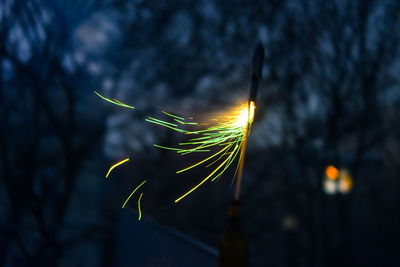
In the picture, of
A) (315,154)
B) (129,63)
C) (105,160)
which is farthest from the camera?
(105,160)

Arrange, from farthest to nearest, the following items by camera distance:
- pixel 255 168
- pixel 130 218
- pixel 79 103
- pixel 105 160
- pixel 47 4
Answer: pixel 105 160 < pixel 255 168 < pixel 79 103 < pixel 47 4 < pixel 130 218

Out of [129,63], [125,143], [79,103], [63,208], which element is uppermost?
[129,63]

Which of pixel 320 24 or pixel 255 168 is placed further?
pixel 255 168

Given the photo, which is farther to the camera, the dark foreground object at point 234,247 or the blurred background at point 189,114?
the blurred background at point 189,114

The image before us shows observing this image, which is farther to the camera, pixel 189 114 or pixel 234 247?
pixel 189 114

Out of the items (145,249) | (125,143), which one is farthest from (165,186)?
(145,249)

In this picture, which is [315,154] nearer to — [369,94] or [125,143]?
[369,94]

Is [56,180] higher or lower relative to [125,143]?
lower

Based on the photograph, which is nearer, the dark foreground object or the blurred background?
the dark foreground object
